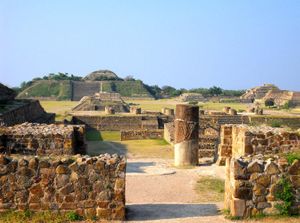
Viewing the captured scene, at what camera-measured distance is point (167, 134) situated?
1008 inches

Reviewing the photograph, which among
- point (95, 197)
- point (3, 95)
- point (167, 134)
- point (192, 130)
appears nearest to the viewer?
point (95, 197)

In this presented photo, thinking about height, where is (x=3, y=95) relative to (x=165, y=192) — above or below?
above

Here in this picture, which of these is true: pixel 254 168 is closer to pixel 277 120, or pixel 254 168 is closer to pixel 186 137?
pixel 186 137

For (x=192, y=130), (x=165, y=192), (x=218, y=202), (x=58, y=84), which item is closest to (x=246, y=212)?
(x=218, y=202)

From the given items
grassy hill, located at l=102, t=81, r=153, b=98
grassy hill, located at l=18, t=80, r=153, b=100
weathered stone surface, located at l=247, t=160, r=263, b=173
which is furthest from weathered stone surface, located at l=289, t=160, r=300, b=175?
grassy hill, located at l=102, t=81, r=153, b=98

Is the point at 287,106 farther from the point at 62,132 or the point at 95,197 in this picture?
the point at 95,197

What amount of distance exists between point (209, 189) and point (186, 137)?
428 centimetres

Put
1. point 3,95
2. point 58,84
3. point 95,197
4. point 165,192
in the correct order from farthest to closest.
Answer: point 58,84
point 3,95
point 165,192
point 95,197

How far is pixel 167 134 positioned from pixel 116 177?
17398 millimetres

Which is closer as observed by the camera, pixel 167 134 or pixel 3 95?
pixel 167 134

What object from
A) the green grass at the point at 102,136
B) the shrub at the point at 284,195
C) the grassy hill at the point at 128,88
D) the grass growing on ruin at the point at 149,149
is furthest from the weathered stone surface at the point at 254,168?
the grassy hill at the point at 128,88

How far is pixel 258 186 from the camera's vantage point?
827cm

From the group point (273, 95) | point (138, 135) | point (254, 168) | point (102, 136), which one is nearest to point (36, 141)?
point (254, 168)

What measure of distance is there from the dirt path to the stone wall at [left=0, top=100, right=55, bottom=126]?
8729 millimetres
